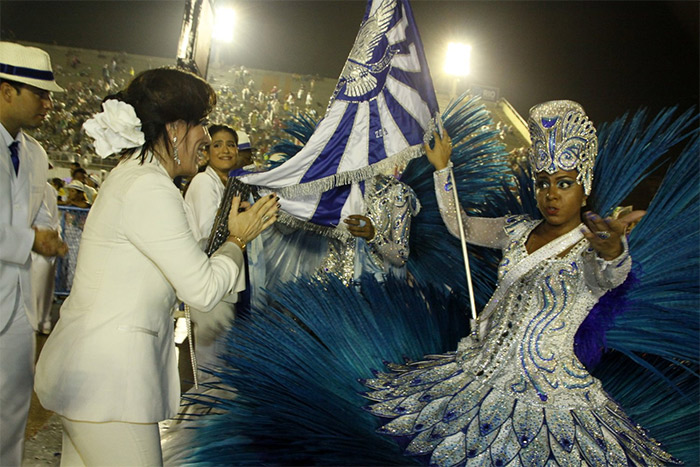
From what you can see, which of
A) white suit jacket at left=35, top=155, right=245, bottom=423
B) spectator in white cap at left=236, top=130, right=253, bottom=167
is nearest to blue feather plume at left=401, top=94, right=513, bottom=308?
spectator in white cap at left=236, top=130, right=253, bottom=167

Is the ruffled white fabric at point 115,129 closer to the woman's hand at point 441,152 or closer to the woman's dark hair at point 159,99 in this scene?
the woman's dark hair at point 159,99

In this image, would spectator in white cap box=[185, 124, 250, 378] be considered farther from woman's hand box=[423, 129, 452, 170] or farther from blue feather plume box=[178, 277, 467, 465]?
woman's hand box=[423, 129, 452, 170]

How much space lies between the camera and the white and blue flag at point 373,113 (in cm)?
297

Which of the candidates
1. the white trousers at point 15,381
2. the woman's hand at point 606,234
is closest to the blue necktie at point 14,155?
the white trousers at point 15,381

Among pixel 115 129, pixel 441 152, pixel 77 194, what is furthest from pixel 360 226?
pixel 77 194

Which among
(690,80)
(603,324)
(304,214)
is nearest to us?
(603,324)

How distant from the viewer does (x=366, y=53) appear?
2965mm

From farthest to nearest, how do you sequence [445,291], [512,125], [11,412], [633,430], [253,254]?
[512,125]
[253,254]
[445,291]
[11,412]
[633,430]

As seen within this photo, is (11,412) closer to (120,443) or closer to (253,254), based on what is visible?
(120,443)

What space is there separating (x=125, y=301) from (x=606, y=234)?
1.40 meters

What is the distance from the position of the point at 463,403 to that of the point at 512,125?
14.1 m

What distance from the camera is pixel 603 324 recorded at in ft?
7.03

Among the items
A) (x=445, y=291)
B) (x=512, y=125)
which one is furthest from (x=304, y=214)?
(x=512, y=125)

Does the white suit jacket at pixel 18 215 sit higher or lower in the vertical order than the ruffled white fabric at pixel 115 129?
lower
